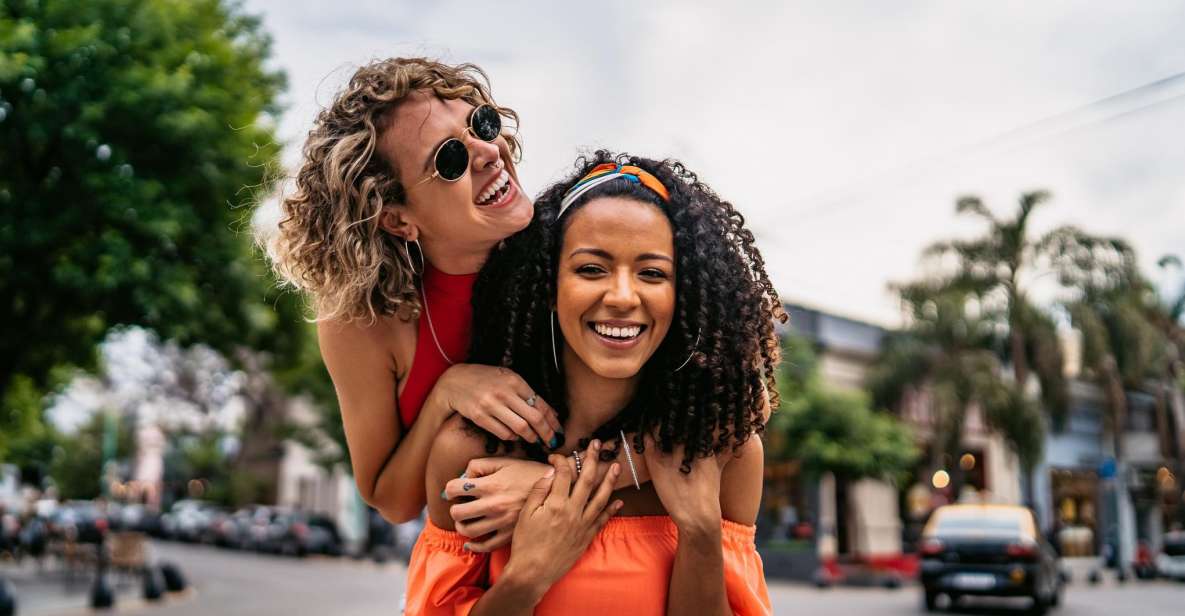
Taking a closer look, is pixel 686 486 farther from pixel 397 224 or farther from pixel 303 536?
pixel 303 536

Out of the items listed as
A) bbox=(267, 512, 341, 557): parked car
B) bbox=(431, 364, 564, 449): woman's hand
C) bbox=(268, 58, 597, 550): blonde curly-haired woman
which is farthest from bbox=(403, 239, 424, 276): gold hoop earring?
bbox=(267, 512, 341, 557): parked car

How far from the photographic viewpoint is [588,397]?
7.95ft

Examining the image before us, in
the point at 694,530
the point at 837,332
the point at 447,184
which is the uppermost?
the point at 837,332

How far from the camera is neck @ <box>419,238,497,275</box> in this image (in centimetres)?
243

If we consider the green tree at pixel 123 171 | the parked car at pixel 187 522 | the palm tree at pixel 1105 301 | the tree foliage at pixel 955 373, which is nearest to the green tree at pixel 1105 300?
the palm tree at pixel 1105 301

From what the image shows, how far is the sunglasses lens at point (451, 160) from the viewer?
2314mm

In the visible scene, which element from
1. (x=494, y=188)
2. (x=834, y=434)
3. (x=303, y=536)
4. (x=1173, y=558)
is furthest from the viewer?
(x=303, y=536)

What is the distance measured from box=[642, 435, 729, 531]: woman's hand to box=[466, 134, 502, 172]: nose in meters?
0.75

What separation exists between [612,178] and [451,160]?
38 centimetres

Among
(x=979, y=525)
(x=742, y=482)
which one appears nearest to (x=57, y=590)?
(x=979, y=525)

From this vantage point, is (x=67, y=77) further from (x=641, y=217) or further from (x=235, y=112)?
(x=641, y=217)

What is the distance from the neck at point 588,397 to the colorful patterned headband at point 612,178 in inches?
14.4

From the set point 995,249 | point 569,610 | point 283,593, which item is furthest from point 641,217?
point 995,249

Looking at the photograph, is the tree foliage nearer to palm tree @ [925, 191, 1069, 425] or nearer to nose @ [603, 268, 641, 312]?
palm tree @ [925, 191, 1069, 425]
